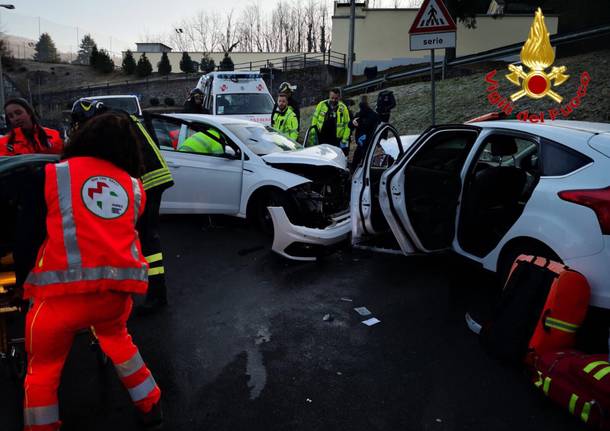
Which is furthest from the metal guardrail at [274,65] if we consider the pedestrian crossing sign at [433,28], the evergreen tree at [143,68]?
the pedestrian crossing sign at [433,28]

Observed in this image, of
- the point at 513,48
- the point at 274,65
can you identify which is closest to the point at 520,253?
the point at 513,48

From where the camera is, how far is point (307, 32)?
7131 centimetres

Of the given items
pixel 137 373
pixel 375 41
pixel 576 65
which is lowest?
pixel 137 373

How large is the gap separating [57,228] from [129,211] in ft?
1.06

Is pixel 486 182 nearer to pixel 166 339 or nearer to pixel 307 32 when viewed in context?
pixel 166 339

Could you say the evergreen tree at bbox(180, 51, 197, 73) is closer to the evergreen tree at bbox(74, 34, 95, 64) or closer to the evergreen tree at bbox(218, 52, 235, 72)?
the evergreen tree at bbox(218, 52, 235, 72)

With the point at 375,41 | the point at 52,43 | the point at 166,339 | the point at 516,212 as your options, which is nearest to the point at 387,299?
the point at 516,212

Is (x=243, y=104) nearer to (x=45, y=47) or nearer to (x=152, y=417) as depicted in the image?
(x=152, y=417)


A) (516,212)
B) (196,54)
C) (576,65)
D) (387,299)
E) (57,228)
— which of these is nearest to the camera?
(57,228)

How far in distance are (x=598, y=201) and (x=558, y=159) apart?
567mm

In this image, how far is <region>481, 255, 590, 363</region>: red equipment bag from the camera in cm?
303

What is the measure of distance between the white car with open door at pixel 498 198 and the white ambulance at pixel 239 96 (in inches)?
317

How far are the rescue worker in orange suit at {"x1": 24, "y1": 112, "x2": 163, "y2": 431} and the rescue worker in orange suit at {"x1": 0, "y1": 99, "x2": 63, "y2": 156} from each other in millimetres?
2462

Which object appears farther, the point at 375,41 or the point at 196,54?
the point at 196,54
